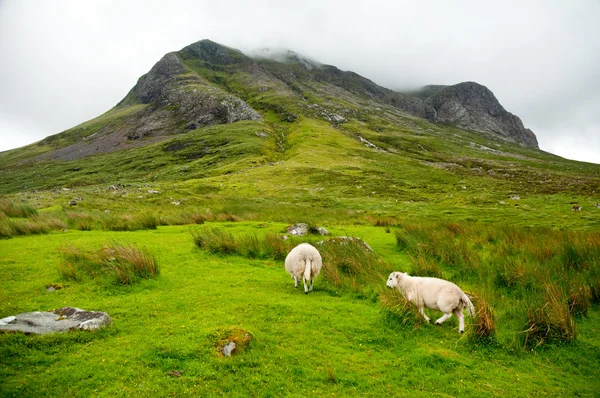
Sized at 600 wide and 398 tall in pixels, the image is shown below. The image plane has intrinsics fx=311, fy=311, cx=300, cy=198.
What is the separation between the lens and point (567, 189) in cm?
5959

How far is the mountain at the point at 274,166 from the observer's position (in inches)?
1884

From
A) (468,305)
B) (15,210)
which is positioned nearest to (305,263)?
(468,305)

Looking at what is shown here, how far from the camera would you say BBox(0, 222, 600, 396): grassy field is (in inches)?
241

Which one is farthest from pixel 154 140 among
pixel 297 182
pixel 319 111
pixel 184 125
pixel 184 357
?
pixel 184 357

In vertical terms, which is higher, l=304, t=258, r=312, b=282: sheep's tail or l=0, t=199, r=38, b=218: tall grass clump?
l=0, t=199, r=38, b=218: tall grass clump

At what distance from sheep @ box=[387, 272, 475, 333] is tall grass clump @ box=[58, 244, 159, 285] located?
930cm

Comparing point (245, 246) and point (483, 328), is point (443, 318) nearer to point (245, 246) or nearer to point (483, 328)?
point (483, 328)

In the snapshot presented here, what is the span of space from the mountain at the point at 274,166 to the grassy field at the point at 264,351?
20823mm

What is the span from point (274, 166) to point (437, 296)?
77501mm

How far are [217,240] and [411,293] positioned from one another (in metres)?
10.6

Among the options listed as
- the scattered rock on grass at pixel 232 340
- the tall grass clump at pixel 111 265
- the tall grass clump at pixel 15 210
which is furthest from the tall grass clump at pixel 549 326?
the tall grass clump at pixel 15 210

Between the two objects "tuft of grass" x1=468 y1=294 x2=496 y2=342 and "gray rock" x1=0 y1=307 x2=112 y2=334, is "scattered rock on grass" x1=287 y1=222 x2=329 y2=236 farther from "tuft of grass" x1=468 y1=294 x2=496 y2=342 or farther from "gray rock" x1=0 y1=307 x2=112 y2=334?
"gray rock" x1=0 y1=307 x2=112 y2=334

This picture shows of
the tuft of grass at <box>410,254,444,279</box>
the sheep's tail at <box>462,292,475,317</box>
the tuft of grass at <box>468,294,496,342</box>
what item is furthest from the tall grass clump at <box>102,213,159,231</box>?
the tuft of grass at <box>468,294,496,342</box>

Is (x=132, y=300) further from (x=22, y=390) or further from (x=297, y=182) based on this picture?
(x=297, y=182)
